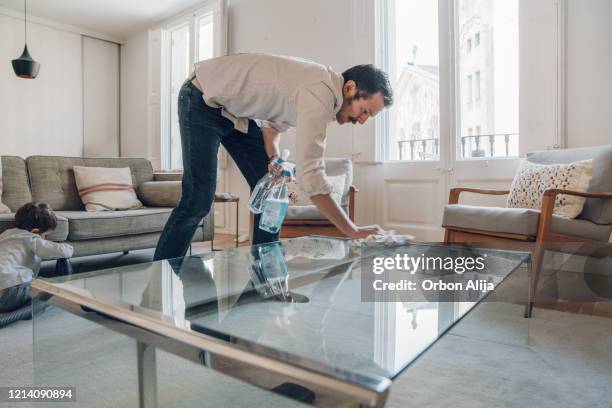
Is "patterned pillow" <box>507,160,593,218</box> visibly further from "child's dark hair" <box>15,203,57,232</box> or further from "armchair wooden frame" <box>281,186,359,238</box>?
"child's dark hair" <box>15,203,57,232</box>

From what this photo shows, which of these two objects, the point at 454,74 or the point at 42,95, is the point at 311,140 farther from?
the point at 42,95

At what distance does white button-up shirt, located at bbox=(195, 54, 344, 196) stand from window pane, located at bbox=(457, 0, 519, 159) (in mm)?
1896

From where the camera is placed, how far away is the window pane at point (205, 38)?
502 centimetres

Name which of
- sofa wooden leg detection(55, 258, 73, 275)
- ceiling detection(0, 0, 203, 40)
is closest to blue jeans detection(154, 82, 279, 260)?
sofa wooden leg detection(55, 258, 73, 275)

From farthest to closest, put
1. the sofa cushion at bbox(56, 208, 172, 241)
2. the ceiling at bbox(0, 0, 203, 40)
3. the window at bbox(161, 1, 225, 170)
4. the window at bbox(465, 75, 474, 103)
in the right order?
the window at bbox(161, 1, 225, 170), the ceiling at bbox(0, 0, 203, 40), the window at bbox(465, 75, 474, 103), the sofa cushion at bbox(56, 208, 172, 241)

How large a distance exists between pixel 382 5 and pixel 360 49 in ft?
1.29

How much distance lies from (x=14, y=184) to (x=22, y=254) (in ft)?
3.33

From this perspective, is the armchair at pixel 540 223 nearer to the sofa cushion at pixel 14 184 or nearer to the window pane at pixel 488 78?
the window pane at pixel 488 78

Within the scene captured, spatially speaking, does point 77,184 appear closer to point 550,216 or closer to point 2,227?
point 2,227

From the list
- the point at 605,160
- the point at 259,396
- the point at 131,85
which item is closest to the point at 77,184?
the point at 259,396

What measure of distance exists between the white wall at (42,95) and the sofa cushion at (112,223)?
349 cm

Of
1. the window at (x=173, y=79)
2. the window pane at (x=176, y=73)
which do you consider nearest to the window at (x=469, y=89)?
the window at (x=173, y=79)

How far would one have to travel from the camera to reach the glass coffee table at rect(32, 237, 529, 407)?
538 mm

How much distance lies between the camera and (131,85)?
596 centimetres
